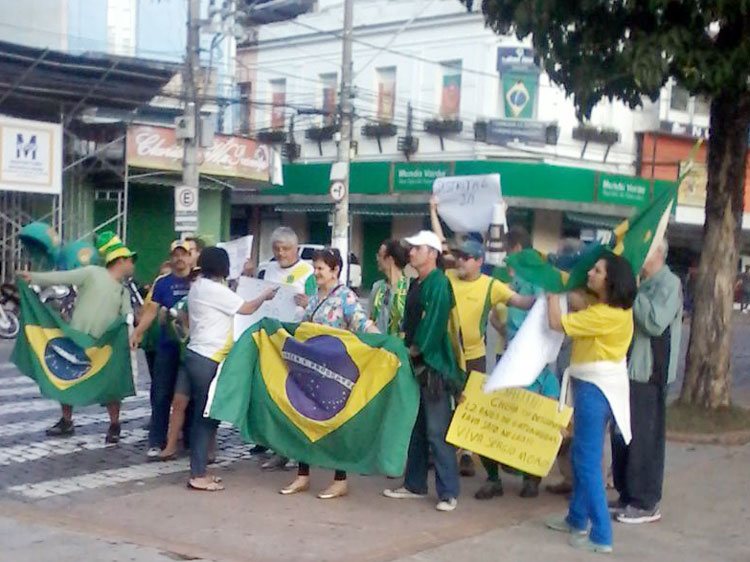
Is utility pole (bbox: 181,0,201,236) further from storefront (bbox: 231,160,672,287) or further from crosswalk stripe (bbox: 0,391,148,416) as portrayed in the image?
storefront (bbox: 231,160,672,287)

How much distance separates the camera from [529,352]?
21.7 ft

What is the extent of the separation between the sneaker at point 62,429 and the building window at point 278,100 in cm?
2816

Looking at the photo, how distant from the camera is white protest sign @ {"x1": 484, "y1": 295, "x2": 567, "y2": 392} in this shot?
6.60 metres

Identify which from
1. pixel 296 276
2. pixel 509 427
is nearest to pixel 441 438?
pixel 509 427

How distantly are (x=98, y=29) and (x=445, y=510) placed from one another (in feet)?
70.7

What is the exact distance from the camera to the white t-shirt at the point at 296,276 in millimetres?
8906

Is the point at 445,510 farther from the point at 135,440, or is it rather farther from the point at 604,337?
the point at 135,440

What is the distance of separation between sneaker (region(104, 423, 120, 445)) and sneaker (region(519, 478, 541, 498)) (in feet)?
12.3

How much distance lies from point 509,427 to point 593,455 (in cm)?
98

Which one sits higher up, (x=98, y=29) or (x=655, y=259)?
(x=98, y=29)

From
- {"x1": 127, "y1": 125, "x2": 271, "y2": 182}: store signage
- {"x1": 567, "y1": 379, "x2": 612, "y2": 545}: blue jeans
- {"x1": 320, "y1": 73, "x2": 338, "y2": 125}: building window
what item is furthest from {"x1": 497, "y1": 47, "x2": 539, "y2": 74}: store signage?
{"x1": 567, "y1": 379, "x2": 612, "y2": 545}: blue jeans

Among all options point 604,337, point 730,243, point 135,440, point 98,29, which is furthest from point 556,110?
point 604,337

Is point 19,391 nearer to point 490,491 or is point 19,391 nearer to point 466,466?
point 466,466

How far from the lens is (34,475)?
8.41 m
